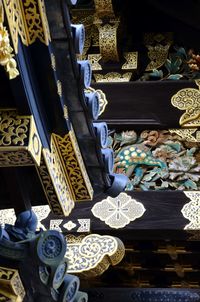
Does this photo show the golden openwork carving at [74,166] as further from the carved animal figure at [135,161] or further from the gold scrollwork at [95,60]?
the gold scrollwork at [95,60]

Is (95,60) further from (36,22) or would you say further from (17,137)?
(17,137)

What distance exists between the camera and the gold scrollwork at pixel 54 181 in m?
4.10

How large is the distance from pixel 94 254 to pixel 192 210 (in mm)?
738

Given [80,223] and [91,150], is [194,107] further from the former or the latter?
[91,150]

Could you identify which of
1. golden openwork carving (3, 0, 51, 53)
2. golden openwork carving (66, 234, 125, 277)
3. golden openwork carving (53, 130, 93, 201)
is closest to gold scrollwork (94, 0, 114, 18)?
golden openwork carving (66, 234, 125, 277)

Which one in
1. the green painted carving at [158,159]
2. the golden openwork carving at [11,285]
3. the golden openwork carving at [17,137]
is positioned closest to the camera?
the golden openwork carving at [17,137]

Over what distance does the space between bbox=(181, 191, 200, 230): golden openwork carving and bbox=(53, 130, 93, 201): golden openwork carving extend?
1.59 m

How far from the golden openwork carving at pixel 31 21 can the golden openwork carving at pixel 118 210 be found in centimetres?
257

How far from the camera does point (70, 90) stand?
4219 mm

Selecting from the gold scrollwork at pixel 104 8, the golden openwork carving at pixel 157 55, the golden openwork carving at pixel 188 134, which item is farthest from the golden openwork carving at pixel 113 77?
the golden openwork carving at pixel 188 134

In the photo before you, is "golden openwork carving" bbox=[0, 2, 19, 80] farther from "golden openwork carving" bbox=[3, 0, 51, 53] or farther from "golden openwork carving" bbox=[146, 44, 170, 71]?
"golden openwork carving" bbox=[146, 44, 170, 71]

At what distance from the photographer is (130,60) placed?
24.7 ft

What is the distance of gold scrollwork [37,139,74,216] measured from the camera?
4.10 m

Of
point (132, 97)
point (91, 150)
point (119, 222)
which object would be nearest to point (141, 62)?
point (132, 97)
